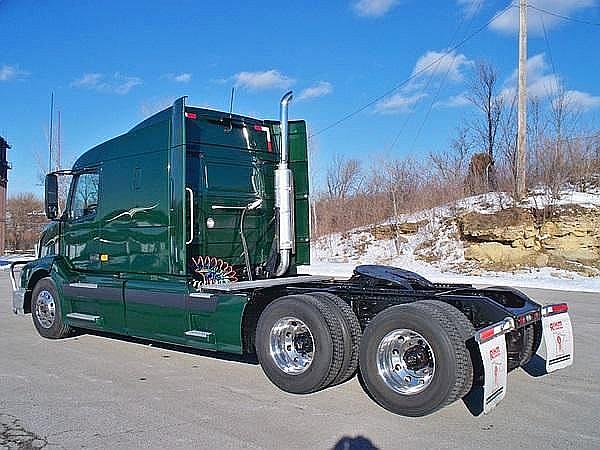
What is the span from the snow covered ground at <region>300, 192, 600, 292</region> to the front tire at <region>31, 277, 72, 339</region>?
12755 millimetres

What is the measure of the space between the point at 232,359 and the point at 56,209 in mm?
3776

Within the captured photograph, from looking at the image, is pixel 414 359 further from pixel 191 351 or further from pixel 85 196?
pixel 85 196

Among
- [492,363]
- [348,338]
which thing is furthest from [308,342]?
[492,363]

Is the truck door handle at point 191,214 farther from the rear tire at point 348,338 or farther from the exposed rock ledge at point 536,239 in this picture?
the exposed rock ledge at point 536,239

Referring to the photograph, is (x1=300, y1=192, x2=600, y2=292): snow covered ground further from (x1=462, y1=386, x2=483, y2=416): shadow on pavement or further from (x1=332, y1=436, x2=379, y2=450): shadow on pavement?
(x1=332, y1=436, x2=379, y2=450): shadow on pavement

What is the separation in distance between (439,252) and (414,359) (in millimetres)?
21153

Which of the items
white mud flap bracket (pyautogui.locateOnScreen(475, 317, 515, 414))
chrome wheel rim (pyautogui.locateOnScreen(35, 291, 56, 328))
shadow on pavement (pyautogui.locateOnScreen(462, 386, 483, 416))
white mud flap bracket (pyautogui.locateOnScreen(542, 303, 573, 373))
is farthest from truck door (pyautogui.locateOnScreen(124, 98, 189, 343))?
white mud flap bracket (pyautogui.locateOnScreen(542, 303, 573, 373))

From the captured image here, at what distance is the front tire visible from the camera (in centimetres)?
930

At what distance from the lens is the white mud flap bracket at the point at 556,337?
6281mm

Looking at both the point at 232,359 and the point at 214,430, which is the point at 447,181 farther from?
the point at 214,430

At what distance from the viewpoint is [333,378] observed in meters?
6.04

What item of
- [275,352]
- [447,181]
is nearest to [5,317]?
[275,352]

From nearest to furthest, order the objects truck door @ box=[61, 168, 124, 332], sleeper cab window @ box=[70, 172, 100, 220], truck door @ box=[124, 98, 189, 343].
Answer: truck door @ box=[124, 98, 189, 343]
truck door @ box=[61, 168, 124, 332]
sleeper cab window @ box=[70, 172, 100, 220]

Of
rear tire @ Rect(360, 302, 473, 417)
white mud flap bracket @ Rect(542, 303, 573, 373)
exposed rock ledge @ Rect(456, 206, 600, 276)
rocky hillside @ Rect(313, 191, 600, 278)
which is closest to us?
rear tire @ Rect(360, 302, 473, 417)
